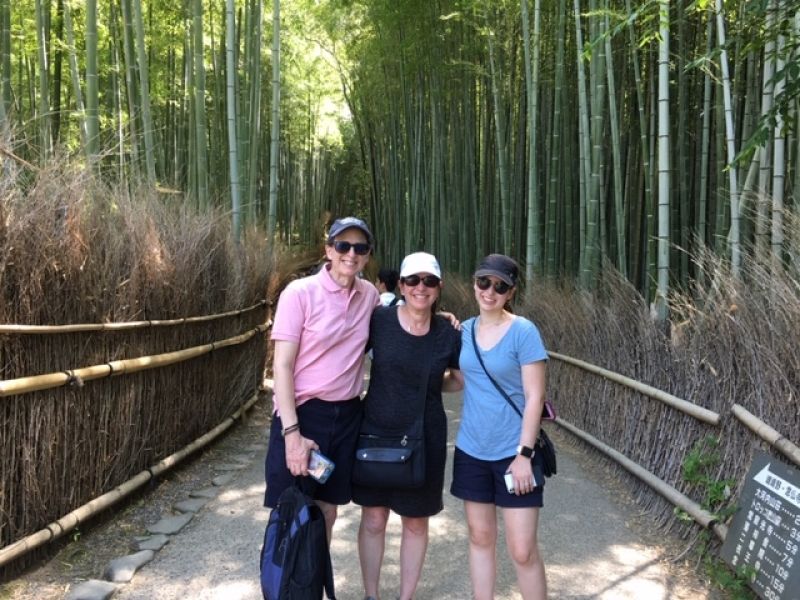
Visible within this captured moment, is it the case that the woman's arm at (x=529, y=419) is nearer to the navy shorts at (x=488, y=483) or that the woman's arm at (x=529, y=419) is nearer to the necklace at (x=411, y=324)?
the navy shorts at (x=488, y=483)

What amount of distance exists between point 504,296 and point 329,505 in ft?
2.80

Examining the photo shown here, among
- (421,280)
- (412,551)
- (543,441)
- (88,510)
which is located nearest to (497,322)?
(421,280)

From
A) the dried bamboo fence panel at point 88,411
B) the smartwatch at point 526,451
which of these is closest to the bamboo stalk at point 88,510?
the dried bamboo fence panel at point 88,411

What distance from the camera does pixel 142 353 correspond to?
10.8 feet

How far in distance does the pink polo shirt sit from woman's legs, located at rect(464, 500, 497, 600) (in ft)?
1.71

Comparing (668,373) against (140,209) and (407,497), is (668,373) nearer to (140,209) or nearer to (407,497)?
(407,497)

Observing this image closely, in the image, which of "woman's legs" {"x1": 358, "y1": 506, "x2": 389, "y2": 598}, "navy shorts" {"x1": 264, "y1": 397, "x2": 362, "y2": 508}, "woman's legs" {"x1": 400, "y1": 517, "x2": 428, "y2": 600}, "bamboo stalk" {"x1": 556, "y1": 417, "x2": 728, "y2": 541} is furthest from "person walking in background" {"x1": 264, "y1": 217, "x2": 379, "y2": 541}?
"bamboo stalk" {"x1": 556, "y1": 417, "x2": 728, "y2": 541}

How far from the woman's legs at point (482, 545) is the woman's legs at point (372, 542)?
0.95ft

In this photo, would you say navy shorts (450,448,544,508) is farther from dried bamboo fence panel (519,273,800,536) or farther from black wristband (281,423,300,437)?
dried bamboo fence panel (519,273,800,536)

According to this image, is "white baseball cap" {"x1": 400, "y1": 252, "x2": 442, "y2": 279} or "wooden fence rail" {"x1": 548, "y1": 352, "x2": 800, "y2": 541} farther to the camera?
"wooden fence rail" {"x1": 548, "y1": 352, "x2": 800, "y2": 541}

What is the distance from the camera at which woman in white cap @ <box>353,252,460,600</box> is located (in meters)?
2.11

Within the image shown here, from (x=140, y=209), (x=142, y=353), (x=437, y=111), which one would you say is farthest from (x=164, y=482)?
(x=437, y=111)

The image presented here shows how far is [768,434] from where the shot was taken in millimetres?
2340

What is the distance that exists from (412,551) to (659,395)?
1693mm
